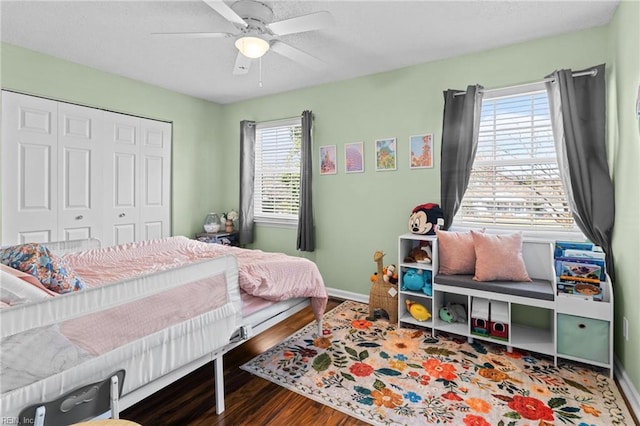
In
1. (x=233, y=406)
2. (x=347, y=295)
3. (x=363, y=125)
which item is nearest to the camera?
(x=233, y=406)

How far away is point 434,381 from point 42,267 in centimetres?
234

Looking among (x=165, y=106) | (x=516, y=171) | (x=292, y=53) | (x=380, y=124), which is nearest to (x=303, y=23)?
(x=292, y=53)

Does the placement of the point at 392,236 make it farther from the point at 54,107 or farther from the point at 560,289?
the point at 54,107

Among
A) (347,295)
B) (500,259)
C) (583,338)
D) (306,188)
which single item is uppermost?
(306,188)

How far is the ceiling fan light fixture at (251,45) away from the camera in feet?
7.70

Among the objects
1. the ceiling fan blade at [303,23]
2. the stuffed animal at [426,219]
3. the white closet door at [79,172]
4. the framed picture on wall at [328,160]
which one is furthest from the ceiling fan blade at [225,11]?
the white closet door at [79,172]

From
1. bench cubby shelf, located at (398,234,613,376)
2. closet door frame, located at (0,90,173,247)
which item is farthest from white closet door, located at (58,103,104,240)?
bench cubby shelf, located at (398,234,613,376)

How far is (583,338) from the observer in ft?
7.36

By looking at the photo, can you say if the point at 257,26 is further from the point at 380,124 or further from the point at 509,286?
the point at 509,286

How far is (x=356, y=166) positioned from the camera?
12.3 ft

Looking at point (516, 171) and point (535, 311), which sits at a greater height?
point (516, 171)

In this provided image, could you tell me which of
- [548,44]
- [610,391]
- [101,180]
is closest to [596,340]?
[610,391]

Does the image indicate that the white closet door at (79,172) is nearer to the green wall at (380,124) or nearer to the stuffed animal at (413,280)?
the green wall at (380,124)

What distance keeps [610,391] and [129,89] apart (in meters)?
5.03
